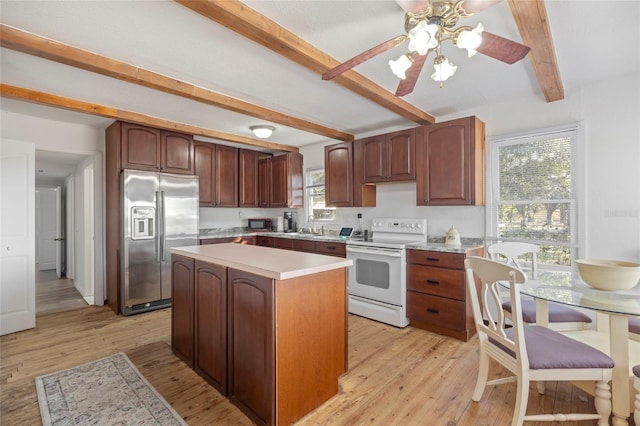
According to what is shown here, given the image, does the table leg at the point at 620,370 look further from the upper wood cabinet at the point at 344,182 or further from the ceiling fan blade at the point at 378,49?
the upper wood cabinet at the point at 344,182

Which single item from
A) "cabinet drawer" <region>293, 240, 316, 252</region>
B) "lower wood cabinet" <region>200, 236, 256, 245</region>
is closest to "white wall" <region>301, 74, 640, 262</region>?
"cabinet drawer" <region>293, 240, 316, 252</region>

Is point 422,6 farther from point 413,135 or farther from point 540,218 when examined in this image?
point 540,218

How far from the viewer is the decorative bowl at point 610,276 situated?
1.64m

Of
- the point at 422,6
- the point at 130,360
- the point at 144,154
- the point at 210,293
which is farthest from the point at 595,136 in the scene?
the point at 144,154

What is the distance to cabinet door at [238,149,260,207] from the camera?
5.26m

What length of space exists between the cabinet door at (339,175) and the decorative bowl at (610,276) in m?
2.74

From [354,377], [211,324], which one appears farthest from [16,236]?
[354,377]

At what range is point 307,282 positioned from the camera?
1804 mm

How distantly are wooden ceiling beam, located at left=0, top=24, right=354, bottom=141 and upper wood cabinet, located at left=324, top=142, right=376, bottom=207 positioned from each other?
4.13 ft

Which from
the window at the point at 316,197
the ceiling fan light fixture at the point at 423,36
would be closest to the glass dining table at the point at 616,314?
the ceiling fan light fixture at the point at 423,36

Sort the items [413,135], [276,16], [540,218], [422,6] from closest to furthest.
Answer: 1. [422,6]
2. [276,16]
3. [540,218]
4. [413,135]

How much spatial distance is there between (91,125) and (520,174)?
5189 mm

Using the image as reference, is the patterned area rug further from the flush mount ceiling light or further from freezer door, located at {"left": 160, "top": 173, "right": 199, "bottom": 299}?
the flush mount ceiling light

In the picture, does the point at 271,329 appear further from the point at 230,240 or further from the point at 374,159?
the point at 230,240
